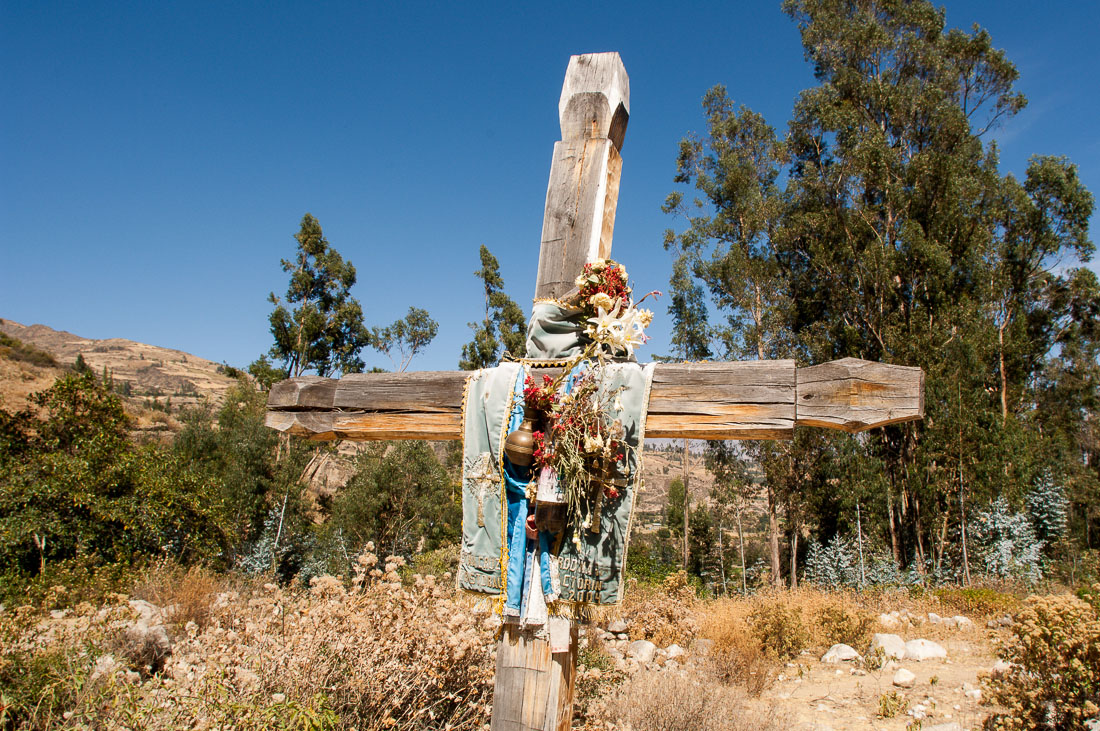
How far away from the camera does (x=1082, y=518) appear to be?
906 inches

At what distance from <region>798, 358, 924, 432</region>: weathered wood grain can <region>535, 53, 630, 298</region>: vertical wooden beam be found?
1.06m

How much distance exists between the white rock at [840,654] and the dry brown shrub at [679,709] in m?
2.49

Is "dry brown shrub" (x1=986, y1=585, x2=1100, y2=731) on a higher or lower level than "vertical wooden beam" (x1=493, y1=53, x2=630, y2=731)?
lower

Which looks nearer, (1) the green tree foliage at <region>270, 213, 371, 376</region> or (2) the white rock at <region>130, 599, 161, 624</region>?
(2) the white rock at <region>130, 599, 161, 624</region>

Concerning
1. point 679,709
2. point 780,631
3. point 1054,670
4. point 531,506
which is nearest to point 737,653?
point 780,631

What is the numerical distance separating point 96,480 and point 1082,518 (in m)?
30.4

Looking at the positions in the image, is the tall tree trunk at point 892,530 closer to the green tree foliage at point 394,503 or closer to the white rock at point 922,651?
the white rock at point 922,651

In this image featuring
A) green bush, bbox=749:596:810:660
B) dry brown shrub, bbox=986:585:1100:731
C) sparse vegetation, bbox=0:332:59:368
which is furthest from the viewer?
sparse vegetation, bbox=0:332:59:368

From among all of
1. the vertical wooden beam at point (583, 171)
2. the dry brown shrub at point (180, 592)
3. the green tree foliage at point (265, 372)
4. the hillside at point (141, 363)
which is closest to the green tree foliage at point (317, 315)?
the green tree foliage at point (265, 372)

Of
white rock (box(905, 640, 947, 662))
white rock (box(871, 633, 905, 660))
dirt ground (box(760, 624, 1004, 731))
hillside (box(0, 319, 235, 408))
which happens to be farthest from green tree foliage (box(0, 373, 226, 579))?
hillside (box(0, 319, 235, 408))

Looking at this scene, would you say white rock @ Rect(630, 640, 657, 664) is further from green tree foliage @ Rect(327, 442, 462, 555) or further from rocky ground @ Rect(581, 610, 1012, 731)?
green tree foliage @ Rect(327, 442, 462, 555)

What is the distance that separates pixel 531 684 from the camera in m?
2.26

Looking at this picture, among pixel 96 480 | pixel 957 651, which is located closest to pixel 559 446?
pixel 957 651

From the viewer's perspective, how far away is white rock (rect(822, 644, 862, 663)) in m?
7.04
